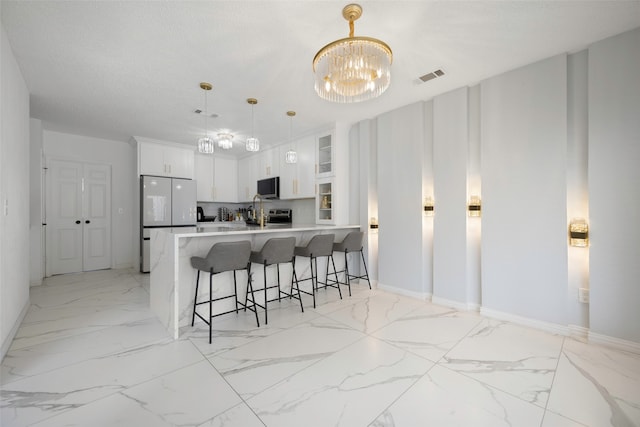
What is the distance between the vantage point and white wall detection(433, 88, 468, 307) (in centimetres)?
323

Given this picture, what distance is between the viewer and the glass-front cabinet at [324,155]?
15.3 ft

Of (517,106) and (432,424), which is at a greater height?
(517,106)

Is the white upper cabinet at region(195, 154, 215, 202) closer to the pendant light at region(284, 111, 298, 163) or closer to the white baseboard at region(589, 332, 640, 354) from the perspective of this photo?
the pendant light at region(284, 111, 298, 163)

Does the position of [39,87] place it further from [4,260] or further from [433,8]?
[433,8]

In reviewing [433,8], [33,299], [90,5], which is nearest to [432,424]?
[433,8]

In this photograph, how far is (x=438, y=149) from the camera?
3439 mm

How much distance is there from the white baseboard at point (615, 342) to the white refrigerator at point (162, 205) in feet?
19.3

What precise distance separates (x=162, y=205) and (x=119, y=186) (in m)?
1.09

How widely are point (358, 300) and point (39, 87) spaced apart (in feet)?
15.0

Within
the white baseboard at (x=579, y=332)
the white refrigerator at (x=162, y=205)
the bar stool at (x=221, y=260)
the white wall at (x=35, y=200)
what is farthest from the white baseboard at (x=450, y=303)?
the white wall at (x=35, y=200)

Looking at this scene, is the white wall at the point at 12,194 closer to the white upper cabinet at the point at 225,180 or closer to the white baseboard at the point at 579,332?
the white upper cabinet at the point at 225,180

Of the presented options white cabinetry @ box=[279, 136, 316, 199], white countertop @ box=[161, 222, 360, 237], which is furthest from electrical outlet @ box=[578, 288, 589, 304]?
white cabinetry @ box=[279, 136, 316, 199]

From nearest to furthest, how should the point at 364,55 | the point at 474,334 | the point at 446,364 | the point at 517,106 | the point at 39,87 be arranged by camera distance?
the point at 364,55 → the point at 446,364 → the point at 474,334 → the point at 517,106 → the point at 39,87

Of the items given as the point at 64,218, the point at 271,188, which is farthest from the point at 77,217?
the point at 271,188
